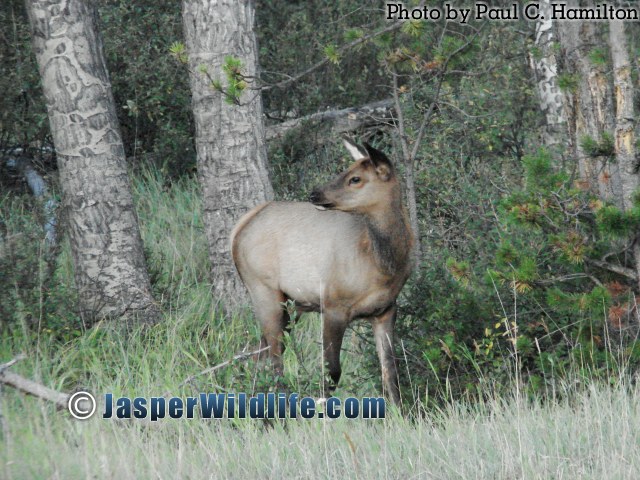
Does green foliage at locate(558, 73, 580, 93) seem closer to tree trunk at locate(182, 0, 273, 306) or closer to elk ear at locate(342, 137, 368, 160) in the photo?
elk ear at locate(342, 137, 368, 160)

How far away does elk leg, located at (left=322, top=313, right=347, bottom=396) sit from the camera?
22.8 ft

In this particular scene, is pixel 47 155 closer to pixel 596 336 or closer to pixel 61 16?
pixel 61 16

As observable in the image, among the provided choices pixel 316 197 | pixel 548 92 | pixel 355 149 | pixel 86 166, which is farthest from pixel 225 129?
pixel 548 92

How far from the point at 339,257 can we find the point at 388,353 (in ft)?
2.41

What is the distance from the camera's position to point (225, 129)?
28.4 ft

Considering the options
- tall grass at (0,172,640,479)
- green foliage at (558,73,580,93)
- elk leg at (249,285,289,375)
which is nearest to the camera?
tall grass at (0,172,640,479)

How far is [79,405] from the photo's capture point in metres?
6.11

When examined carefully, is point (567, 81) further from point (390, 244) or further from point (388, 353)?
point (388, 353)

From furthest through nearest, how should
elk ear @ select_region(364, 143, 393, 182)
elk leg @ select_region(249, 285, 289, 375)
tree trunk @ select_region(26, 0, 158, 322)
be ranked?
tree trunk @ select_region(26, 0, 158, 322) → elk leg @ select_region(249, 285, 289, 375) → elk ear @ select_region(364, 143, 393, 182)

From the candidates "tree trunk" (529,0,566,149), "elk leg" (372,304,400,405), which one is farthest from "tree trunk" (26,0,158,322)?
"tree trunk" (529,0,566,149)

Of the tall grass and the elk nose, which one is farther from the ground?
the elk nose

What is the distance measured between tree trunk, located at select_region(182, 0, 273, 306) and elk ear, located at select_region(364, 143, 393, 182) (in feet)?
6.58

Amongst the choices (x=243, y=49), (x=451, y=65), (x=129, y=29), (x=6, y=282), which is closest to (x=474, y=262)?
(x=451, y=65)

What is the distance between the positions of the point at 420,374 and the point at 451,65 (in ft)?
7.71
